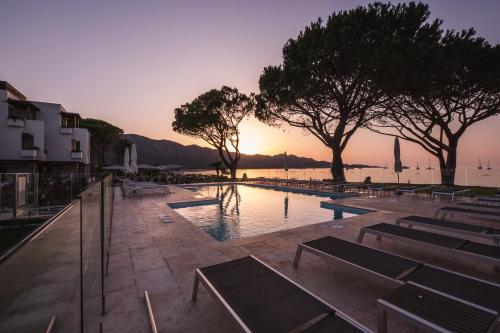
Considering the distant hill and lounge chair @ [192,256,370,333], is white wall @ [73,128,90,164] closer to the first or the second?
lounge chair @ [192,256,370,333]

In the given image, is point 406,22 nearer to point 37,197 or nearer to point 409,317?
point 409,317

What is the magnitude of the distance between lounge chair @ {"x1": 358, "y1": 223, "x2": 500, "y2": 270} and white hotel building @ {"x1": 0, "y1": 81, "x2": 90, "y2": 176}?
23412 mm

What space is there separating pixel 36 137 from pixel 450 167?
35.5m

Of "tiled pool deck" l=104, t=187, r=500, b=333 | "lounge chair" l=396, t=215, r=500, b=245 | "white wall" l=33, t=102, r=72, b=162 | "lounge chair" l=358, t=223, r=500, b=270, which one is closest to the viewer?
"tiled pool deck" l=104, t=187, r=500, b=333

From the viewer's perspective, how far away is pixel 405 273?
2836 mm

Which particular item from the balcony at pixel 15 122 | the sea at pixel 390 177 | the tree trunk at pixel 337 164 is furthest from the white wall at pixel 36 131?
the tree trunk at pixel 337 164

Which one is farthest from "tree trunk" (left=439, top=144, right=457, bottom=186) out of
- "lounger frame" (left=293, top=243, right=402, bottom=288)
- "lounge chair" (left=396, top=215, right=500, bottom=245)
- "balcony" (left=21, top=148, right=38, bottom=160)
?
"balcony" (left=21, top=148, right=38, bottom=160)

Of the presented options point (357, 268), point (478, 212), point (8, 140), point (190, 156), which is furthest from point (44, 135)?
point (190, 156)

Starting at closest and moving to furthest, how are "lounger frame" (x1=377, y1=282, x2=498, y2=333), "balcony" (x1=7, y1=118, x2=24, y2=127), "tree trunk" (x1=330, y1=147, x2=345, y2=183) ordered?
"lounger frame" (x1=377, y1=282, x2=498, y2=333) → "tree trunk" (x1=330, y1=147, x2=345, y2=183) → "balcony" (x1=7, y1=118, x2=24, y2=127)

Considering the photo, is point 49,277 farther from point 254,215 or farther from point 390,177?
point 390,177

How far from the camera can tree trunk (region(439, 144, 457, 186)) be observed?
16672 millimetres

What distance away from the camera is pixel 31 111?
23.7m

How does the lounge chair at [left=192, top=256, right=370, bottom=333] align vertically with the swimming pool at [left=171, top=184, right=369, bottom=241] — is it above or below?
above

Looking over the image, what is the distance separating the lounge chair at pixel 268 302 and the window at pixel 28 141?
88.9ft
